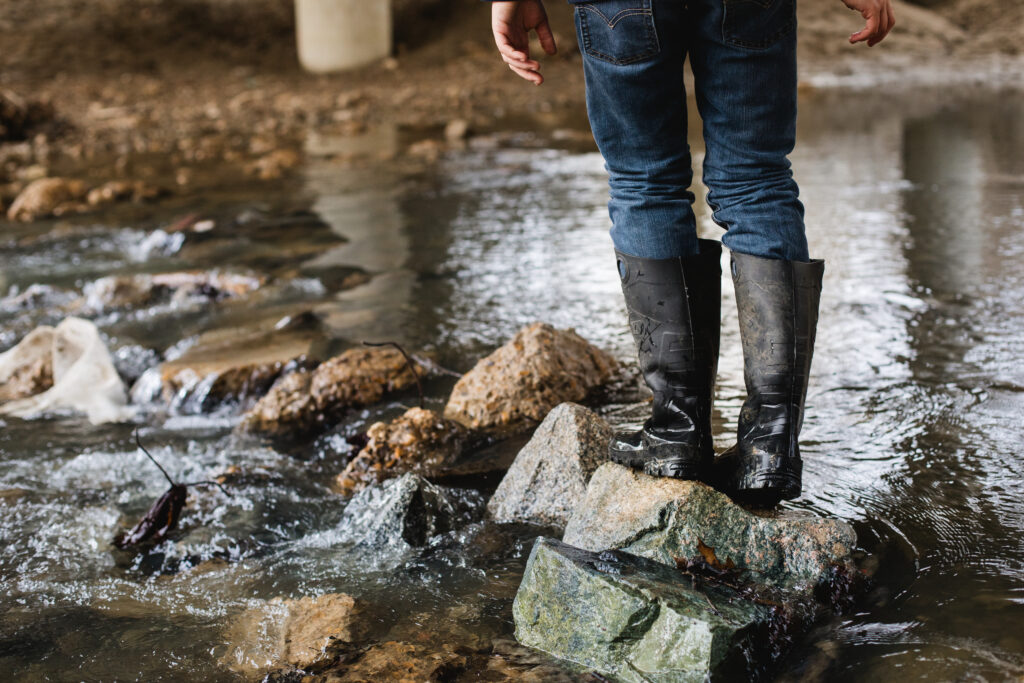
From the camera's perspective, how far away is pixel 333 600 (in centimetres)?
202

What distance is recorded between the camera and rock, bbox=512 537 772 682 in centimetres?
161

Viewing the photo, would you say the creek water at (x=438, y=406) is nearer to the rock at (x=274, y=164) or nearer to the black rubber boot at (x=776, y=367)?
the black rubber boot at (x=776, y=367)

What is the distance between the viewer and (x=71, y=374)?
365 centimetres

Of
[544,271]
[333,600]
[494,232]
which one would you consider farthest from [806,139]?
[333,600]

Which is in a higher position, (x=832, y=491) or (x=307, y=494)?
(x=832, y=491)

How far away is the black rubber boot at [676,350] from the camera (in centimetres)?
204

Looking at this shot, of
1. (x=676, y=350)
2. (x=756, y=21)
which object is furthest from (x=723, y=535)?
(x=756, y=21)

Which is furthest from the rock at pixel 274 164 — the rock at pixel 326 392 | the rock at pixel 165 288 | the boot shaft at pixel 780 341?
the boot shaft at pixel 780 341

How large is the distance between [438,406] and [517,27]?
1.43m

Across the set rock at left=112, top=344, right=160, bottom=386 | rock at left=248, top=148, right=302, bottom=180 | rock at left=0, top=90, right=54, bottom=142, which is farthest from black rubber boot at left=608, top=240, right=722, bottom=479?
rock at left=0, top=90, right=54, bottom=142

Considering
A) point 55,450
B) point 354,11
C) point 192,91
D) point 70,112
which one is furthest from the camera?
point 354,11

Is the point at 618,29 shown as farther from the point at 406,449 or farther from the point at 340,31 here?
the point at 340,31

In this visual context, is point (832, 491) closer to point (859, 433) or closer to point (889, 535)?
point (889, 535)

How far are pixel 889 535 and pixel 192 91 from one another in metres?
12.7
